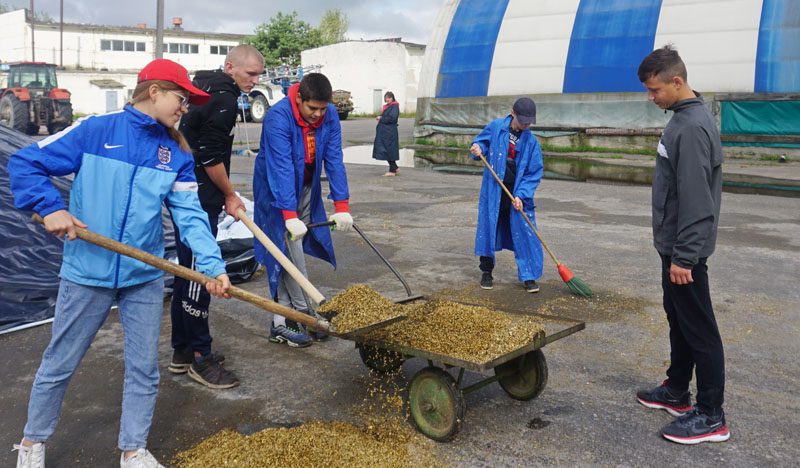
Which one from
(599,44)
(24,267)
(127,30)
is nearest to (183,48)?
(127,30)

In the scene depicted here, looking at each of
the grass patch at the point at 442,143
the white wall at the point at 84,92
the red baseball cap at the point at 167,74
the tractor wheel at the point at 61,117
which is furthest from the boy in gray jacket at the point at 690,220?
the white wall at the point at 84,92

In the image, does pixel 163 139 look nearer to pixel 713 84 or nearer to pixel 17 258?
pixel 17 258

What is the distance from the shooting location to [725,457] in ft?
11.5

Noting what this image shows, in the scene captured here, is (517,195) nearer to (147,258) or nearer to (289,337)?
(289,337)

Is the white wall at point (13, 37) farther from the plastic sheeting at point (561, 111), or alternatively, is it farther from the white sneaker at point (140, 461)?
the white sneaker at point (140, 461)

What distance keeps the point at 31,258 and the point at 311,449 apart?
406 cm

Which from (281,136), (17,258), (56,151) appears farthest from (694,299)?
(17,258)

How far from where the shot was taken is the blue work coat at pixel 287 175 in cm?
474

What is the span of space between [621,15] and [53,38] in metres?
52.2

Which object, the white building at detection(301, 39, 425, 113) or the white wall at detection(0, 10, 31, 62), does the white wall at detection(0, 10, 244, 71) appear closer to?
the white wall at detection(0, 10, 31, 62)

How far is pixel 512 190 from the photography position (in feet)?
22.1

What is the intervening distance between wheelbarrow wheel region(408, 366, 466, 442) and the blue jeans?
1.37 meters

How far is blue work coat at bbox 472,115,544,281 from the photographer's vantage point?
21.6 ft

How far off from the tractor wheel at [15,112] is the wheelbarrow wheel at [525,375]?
2492 cm
